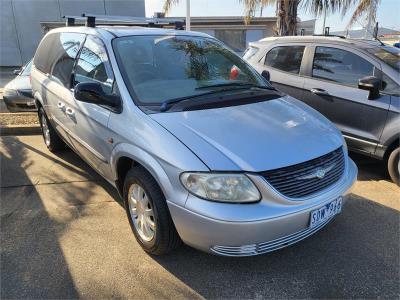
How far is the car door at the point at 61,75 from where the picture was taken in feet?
13.6

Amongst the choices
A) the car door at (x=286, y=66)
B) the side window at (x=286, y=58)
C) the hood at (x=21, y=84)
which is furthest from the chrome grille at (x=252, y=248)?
the hood at (x=21, y=84)

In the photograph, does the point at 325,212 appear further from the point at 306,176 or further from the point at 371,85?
the point at 371,85

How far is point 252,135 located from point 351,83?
8.73ft

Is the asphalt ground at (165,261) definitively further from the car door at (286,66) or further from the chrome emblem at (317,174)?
the car door at (286,66)

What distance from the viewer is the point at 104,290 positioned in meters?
2.71

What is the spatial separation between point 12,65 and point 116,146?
1982 centimetres

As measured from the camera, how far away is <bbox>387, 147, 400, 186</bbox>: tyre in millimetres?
4324

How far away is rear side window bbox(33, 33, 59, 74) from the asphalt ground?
1854mm

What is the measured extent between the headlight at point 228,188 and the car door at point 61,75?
7.45ft

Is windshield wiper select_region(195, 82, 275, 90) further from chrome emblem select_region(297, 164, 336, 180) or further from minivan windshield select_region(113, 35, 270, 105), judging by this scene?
chrome emblem select_region(297, 164, 336, 180)

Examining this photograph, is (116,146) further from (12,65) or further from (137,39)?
(12,65)

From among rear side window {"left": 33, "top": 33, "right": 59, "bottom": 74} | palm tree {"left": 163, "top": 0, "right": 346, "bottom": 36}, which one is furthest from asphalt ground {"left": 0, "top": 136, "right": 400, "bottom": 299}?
palm tree {"left": 163, "top": 0, "right": 346, "bottom": 36}

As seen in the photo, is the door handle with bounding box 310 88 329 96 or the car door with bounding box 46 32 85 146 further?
the door handle with bounding box 310 88 329 96

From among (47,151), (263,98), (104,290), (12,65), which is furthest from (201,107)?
(12,65)
